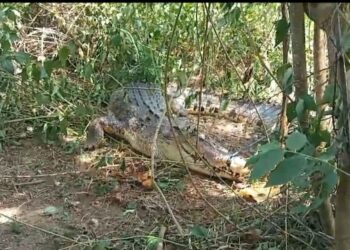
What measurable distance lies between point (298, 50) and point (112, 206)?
1.35 meters

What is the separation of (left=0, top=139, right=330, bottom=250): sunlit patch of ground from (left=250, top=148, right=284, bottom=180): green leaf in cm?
122

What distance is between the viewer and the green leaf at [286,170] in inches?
46.1

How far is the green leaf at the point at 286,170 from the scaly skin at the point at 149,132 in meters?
1.85

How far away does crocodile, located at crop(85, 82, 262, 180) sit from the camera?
333 centimetres

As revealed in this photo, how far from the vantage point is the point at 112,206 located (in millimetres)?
3027

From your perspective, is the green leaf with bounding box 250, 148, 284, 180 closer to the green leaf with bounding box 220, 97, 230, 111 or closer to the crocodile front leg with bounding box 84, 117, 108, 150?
the green leaf with bounding box 220, 97, 230, 111

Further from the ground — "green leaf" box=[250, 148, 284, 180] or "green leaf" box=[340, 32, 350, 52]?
"green leaf" box=[340, 32, 350, 52]

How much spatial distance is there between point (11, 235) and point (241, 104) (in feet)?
5.95

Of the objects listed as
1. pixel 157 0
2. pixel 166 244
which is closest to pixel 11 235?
pixel 166 244

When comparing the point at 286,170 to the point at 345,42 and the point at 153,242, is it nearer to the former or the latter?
the point at 345,42

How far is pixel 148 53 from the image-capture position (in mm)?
4137

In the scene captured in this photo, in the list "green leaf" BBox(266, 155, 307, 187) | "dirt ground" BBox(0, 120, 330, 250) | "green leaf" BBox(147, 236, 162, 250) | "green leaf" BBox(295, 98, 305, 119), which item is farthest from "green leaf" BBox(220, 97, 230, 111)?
"green leaf" BBox(266, 155, 307, 187)

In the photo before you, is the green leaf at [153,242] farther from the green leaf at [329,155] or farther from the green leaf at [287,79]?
the green leaf at [329,155]

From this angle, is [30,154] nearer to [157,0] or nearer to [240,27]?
[240,27]
